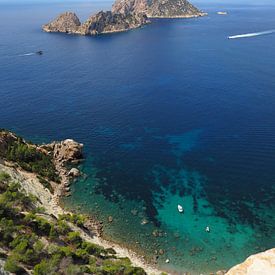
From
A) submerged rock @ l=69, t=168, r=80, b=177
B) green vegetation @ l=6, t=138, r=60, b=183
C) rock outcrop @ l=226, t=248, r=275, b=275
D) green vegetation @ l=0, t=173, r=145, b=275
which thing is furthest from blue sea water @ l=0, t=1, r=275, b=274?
rock outcrop @ l=226, t=248, r=275, b=275

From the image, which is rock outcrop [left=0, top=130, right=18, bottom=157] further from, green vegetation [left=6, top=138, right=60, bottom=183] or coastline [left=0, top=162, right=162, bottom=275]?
coastline [left=0, top=162, right=162, bottom=275]

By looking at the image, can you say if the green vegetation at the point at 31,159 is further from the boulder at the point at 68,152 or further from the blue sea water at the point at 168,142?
the blue sea water at the point at 168,142

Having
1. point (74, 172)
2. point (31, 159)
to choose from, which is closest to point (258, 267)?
point (74, 172)

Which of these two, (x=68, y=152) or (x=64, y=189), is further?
(x=68, y=152)

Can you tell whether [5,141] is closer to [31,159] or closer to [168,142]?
[31,159]

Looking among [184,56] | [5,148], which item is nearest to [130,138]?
[5,148]
